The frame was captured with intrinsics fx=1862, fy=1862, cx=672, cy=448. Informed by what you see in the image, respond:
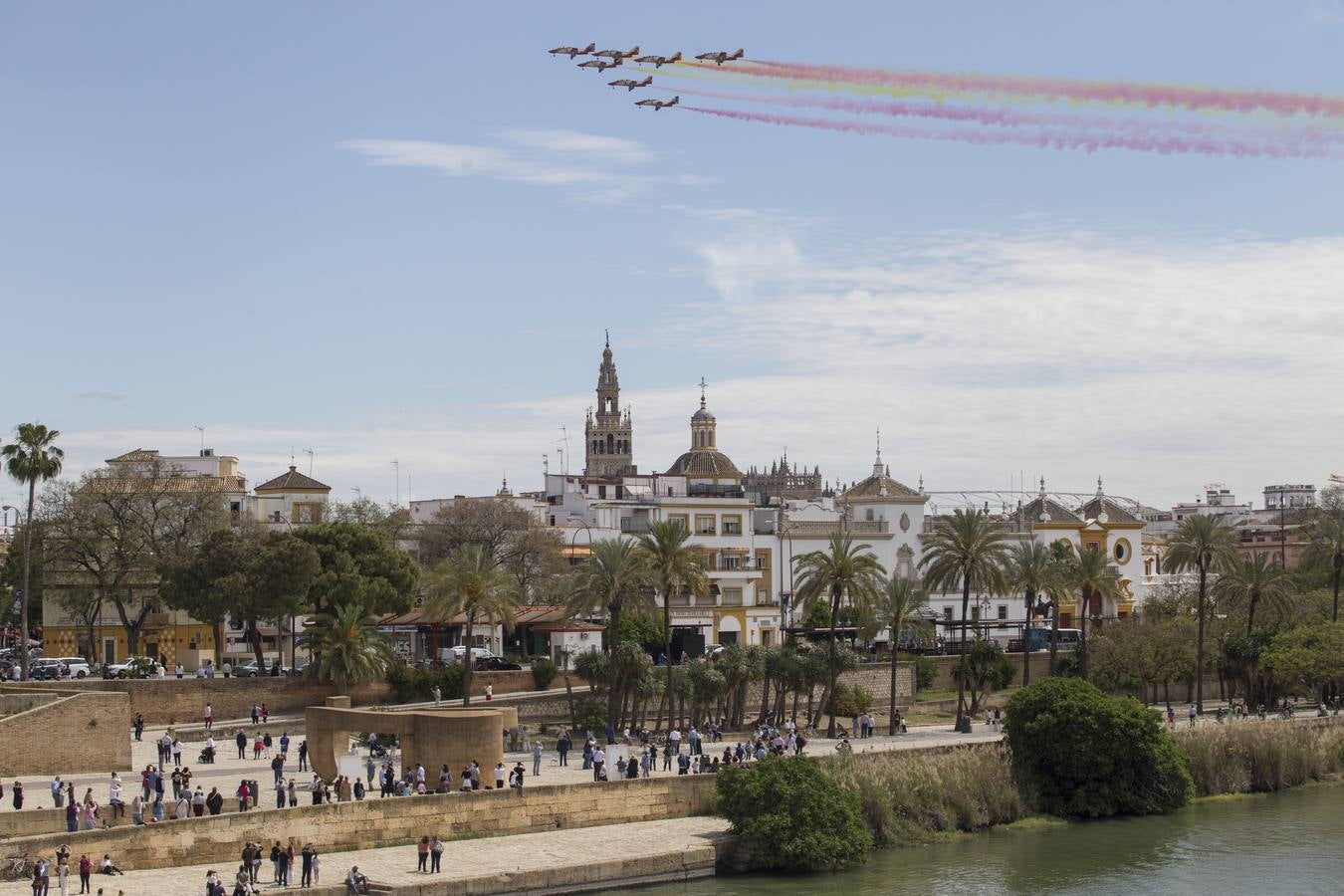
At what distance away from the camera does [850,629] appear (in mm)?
75875

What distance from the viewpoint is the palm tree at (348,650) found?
6034 cm

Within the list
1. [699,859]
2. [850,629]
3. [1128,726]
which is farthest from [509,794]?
[850,629]

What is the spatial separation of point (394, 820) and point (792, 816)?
995 cm

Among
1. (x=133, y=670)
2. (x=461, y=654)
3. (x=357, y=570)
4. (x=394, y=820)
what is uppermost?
(x=357, y=570)

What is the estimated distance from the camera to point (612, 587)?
60812mm

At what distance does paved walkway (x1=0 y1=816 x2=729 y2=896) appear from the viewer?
39.7m

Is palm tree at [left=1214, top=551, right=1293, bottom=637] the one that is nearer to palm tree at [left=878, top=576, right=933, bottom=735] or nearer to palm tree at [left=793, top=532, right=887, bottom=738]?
palm tree at [left=878, top=576, right=933, bottom=735]

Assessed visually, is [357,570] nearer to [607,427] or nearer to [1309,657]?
[1309,657]

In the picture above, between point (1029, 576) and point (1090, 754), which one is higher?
point (1029, 576)

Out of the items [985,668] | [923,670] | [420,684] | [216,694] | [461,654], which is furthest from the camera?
[923,670]

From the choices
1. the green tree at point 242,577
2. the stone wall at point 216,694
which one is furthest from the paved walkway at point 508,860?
the green tree at point 242,577

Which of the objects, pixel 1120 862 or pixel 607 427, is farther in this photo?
pixel 607 427

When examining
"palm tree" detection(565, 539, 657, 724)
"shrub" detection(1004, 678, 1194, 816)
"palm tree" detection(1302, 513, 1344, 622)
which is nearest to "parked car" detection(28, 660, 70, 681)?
"palm tree" detection(565, 539, 657, 724)

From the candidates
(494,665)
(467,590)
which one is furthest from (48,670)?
(467,590)
